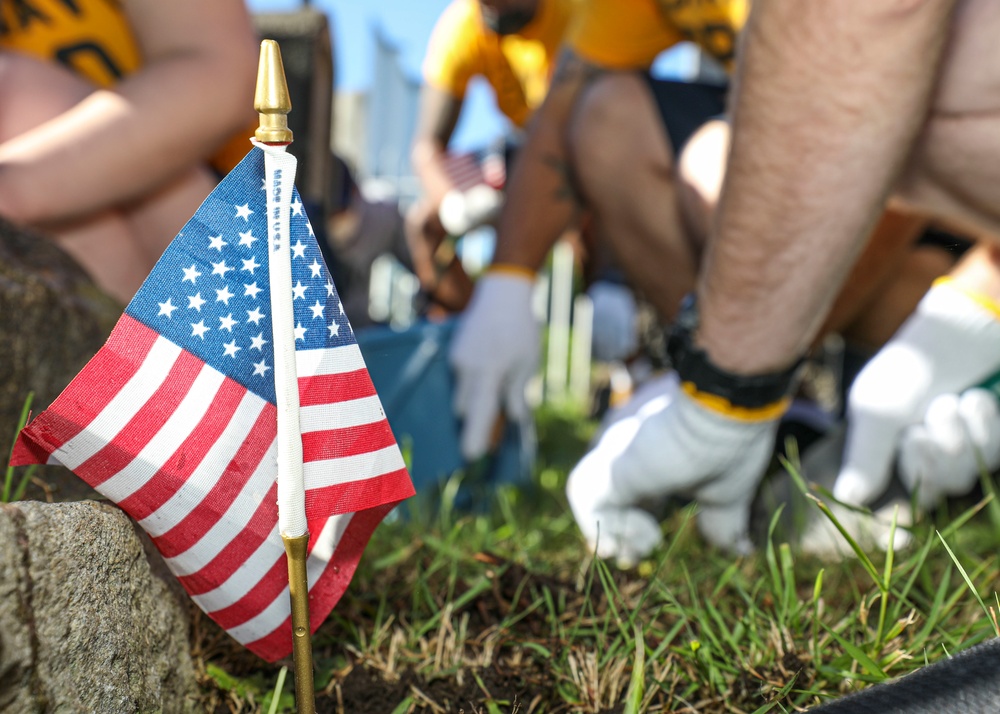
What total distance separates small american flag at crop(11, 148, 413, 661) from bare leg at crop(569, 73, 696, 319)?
1195 millimetres

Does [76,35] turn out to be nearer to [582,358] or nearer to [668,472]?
[668,472]

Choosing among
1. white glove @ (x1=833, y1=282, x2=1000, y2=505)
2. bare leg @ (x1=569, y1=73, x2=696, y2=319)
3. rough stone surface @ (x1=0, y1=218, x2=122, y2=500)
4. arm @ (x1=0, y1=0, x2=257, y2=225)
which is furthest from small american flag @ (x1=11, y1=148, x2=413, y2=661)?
bare leg @ (x1=569, y1=73, x2=696, y2=319)

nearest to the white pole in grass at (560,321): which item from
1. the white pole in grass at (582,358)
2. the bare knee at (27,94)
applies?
the white pole in grass at (582,358)

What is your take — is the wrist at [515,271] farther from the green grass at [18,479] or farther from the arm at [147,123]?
the green grass at [18,479]

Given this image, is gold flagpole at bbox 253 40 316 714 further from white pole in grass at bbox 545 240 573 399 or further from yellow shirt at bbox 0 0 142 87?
white pole in grass at bbox 545 240 573 399

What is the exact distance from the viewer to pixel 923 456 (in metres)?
1.18

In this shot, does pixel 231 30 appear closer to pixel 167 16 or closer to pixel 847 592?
pixel 167 16

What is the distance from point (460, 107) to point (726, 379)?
9.30 ft

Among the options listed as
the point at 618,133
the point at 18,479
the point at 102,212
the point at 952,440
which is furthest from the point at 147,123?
the point at 952,440

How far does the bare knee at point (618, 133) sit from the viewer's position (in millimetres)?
1640

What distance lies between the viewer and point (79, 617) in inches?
19.3

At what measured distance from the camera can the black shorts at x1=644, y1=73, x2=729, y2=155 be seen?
164cm

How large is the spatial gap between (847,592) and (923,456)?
355 millimetres

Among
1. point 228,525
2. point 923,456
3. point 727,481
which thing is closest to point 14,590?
point 228,525
